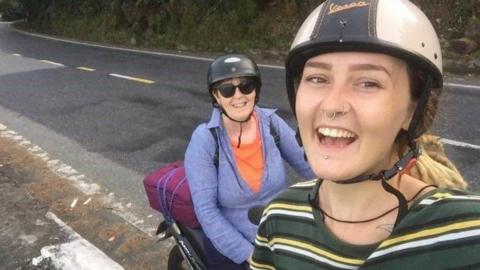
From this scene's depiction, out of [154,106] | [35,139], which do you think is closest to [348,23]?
[35,139]

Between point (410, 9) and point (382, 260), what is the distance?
0.67m

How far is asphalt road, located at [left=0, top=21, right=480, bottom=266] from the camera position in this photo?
6322 mm

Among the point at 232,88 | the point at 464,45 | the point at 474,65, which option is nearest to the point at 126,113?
the point at 232,88

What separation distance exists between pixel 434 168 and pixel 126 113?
8348 mm

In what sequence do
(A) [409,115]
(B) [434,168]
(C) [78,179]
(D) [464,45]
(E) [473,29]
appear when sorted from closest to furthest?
(A) [409,115] < (B) [434,168] < (C) [78,179] < (D) [464,45] < (E) [473,29]

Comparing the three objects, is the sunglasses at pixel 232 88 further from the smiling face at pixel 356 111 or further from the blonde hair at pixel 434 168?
the smiling face at pixel 356 111

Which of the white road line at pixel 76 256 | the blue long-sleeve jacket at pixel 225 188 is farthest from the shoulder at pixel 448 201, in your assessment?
the white road line at pixel 76 256

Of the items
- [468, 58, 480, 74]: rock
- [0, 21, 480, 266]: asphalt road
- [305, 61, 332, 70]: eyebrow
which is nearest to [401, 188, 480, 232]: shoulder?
[305, 61, 332, 70]: eyebrow

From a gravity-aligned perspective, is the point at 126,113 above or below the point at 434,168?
below

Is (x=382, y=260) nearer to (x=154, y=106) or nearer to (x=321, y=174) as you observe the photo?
(x=321, y=174)

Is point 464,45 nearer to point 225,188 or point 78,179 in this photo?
point 78,179

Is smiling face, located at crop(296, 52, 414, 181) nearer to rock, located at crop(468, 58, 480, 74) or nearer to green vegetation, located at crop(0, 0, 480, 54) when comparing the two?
rock, located at crop(468, 58, 480, 74)

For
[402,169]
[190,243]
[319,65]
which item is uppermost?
[319,65]

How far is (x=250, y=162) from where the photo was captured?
293cm
